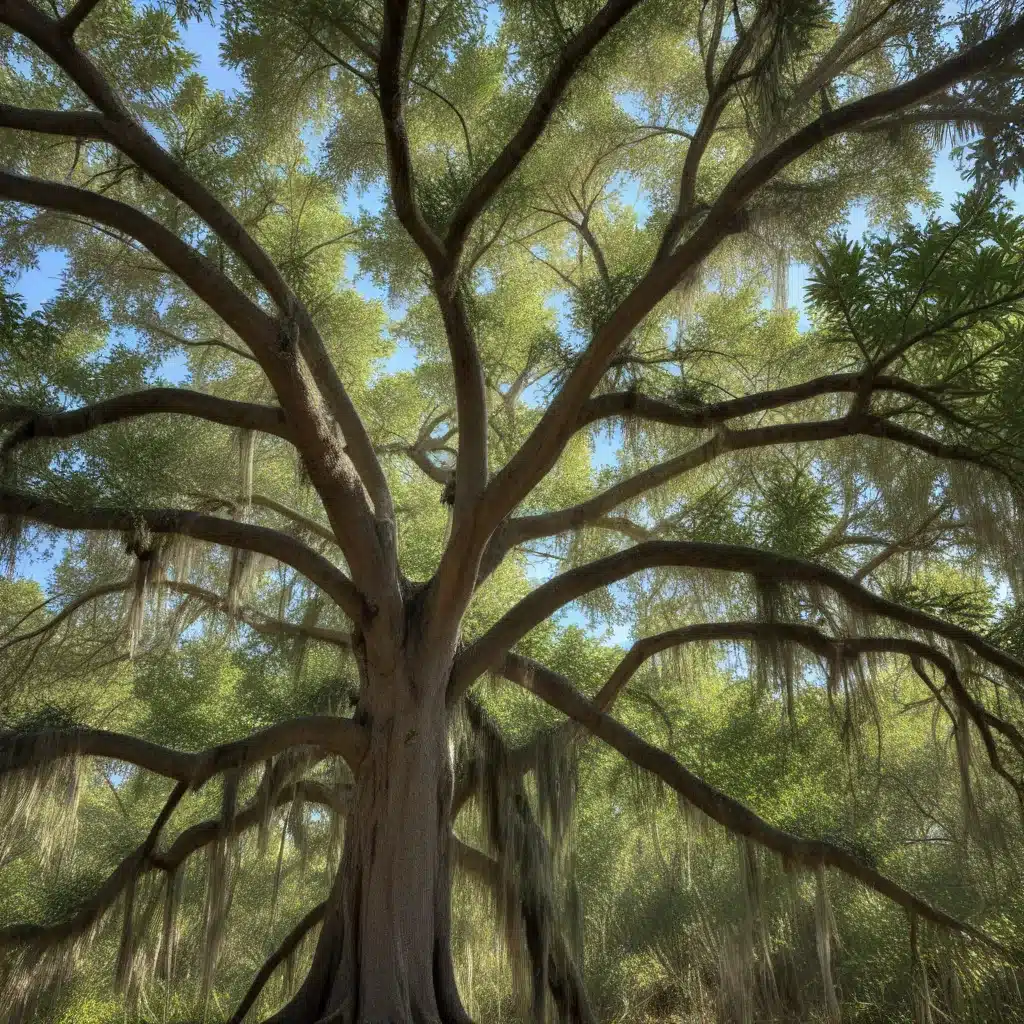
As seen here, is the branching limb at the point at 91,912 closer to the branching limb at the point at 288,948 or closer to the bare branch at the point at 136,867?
the bare branch at the point at 136,867

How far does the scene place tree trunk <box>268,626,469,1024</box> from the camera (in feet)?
11.6

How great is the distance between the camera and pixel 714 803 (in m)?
4.79

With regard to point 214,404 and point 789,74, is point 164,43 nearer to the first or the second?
point 214,404

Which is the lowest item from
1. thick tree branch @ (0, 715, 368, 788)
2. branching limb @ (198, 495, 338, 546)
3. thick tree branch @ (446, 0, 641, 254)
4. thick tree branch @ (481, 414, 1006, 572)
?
thick tree branch @ (0, 715, 368, 788)

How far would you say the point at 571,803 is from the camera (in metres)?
4.75

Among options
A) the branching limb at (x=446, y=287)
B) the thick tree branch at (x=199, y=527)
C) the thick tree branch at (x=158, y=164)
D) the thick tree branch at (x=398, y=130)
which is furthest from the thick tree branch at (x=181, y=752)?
the thick tree branch at (x=398, y=130)

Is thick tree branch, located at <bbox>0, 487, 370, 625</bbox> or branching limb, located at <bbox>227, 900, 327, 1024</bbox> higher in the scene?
thick tree branch, located at <bbox>0, 487, 370, 625</bbox>

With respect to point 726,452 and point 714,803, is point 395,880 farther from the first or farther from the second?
point 726,452

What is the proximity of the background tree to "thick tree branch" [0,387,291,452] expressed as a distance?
0.06ft

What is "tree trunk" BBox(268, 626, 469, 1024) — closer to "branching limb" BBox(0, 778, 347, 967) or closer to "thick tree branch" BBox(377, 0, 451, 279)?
"branching limb" BBox(0, 778, 347, 967)

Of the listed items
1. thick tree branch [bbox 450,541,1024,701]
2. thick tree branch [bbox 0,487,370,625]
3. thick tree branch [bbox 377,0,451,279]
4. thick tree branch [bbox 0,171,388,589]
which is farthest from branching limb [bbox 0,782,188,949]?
thick tree branch [bbox 377,0,451,279]

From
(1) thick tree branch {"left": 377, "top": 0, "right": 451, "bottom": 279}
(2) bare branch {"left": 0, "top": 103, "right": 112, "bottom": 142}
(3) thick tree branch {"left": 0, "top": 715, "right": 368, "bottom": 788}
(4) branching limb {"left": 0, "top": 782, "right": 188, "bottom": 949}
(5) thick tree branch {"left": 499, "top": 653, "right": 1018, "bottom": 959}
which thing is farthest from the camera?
(4) branching limb {"left": 0, "top": 782, "right": 188, "bottom": 949}

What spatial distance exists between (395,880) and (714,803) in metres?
2.07

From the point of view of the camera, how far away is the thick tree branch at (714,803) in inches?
183
